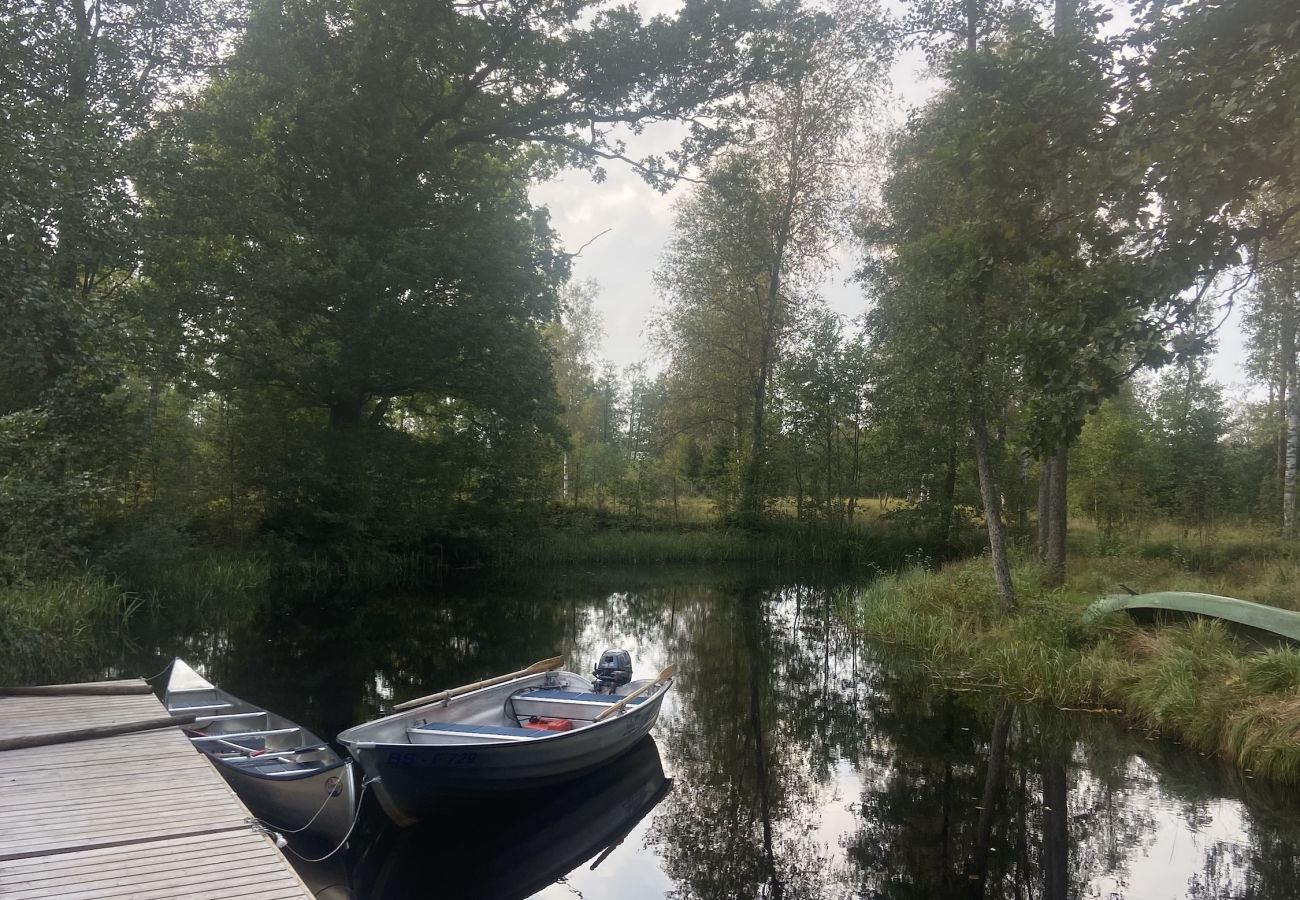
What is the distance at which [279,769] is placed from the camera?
6.60 metres

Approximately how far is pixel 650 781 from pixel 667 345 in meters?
25.2

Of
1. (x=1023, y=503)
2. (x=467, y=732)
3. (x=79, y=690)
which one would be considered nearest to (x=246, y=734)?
(x=467, y=732)

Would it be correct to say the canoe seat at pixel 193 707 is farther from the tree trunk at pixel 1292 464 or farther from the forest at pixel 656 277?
the tree trunk at pixel 1292 464

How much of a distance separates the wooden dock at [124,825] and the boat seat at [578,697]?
3.26 meters

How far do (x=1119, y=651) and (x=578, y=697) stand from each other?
660cm

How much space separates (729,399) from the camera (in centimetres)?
3250

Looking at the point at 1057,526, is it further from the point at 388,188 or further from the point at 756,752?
the point at 388,188

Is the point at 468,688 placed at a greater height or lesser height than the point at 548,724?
greater

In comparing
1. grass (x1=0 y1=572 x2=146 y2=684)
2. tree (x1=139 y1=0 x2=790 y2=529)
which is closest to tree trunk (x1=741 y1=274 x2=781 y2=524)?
tree (x1=139 y1=0 x2=790 y2=529)

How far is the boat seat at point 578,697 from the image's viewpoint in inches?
339

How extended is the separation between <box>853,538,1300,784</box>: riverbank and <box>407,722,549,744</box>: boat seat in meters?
6.41

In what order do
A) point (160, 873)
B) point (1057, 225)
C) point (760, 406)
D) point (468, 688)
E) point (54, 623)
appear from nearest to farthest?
point (160, 873), point (468, 688), point (1057, 225), point (54, 623), point (760, 406)

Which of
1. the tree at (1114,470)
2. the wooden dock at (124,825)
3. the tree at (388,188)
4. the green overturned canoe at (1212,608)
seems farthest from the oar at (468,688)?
the tree at (1114,470)

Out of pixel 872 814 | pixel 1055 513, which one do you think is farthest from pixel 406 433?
pixel 872 814
